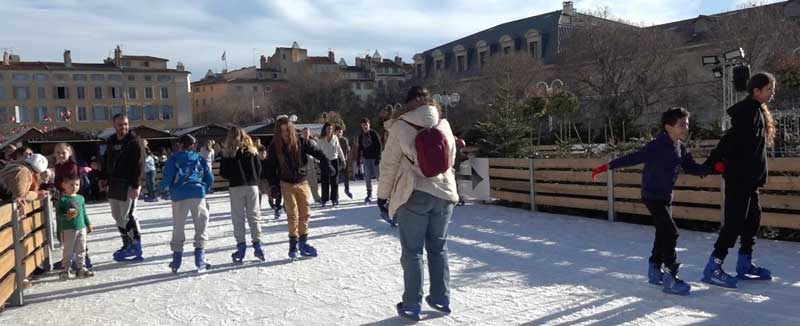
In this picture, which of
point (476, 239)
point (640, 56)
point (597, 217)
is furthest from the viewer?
point (640, 56)

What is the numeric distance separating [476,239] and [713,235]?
110 inches

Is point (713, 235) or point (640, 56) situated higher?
point (640, 56)

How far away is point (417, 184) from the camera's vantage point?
4.41 metres

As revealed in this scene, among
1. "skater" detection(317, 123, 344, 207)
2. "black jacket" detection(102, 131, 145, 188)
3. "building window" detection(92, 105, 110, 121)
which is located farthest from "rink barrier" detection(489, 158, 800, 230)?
"building window" detection(92, 105, 110, 121)

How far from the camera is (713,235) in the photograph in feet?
24.6

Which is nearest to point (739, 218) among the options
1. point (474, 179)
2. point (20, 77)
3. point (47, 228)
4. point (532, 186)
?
point (532, 186)

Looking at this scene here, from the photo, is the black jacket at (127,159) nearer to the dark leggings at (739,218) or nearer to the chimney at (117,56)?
the dark leggings at (739,218)

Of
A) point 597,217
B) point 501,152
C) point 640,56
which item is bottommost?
point 597,217

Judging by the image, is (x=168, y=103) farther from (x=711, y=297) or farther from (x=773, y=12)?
(x=711, y=297)

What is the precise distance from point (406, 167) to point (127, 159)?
3.86m

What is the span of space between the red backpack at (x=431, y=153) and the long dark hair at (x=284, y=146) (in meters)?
2.74

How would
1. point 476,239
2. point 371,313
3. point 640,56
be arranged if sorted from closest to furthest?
point 371,313, point 476,239, point 640,56

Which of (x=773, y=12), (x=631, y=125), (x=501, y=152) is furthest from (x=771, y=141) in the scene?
(x=773, y=12)

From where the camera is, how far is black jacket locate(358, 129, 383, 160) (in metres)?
12.4
